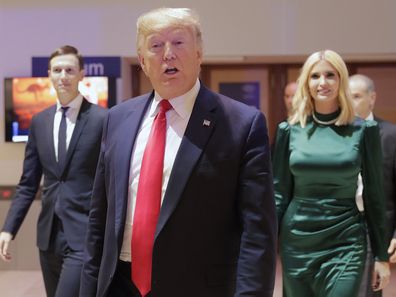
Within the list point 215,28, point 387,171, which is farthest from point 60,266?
point 215,28

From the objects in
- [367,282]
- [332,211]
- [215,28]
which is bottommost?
[367,282]

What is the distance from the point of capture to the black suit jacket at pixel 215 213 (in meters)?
1.85

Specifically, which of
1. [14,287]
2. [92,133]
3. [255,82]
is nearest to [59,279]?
[92,133]

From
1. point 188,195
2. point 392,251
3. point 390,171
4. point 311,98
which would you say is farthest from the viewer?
point 390,171

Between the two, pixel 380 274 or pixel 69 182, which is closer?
pixel 380 274

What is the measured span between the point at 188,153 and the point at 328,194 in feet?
4.81

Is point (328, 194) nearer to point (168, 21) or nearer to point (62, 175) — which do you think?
point (62, 175)

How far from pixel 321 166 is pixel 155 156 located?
1.43 m

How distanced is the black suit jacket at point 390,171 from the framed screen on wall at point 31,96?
3762 mm

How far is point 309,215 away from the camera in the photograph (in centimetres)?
316

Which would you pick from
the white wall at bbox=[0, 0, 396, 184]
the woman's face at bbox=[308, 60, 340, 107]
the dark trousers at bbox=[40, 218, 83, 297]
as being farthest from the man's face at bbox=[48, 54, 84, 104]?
the white wall at bbox=[0, 0, 396, 184]

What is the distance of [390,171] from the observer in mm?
3859

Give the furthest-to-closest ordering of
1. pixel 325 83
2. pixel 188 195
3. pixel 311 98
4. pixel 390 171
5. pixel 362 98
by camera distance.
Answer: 1. pixel 362 98
2. pixel 390 171
3. pixel 311 98
4. pixel 325 83
5. pixel 188 195

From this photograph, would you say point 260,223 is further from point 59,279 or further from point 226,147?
point 59,279
